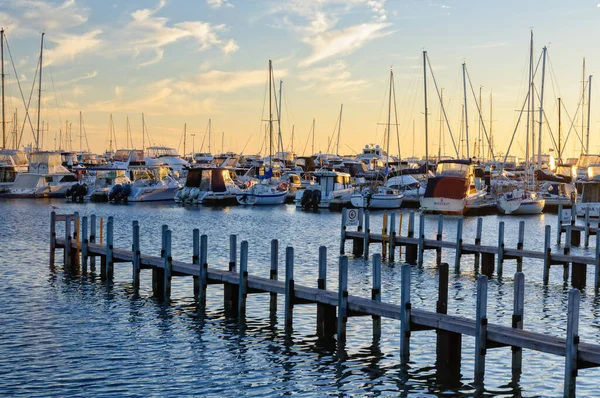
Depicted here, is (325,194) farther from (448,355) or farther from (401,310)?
(448,355)

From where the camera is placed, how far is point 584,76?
→ 92.4 metres

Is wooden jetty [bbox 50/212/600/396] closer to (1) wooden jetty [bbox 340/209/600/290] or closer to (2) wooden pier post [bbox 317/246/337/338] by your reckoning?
(2) wooden pier post [bbox 317/246/337/338]

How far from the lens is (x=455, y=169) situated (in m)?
65.4

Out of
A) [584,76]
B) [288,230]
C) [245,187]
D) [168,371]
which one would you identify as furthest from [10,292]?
[584,76]

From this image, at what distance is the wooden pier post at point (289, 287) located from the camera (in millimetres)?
20078

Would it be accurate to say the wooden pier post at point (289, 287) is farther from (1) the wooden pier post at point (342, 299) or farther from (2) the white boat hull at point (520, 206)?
(2) the white boat hull at point (520, 206)

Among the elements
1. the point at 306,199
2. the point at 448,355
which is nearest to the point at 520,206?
the point at 306,199

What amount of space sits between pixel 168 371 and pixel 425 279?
1498cm

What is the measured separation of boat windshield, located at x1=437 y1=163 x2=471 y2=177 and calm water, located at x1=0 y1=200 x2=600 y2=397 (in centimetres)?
3121

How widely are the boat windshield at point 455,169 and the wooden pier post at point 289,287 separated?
4633 centimetres

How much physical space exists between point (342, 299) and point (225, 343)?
3.07 meters

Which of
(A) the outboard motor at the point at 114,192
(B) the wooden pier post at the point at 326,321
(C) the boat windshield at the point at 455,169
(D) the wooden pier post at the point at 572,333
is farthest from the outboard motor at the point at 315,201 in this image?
(D) the wooden pier post at the point at 572,333

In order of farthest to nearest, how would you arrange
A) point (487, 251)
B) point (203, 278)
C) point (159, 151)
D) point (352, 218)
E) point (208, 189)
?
point (159, 151) < point (208, 189) < point (352, 218) < point (487, 251) < point (203, 278)

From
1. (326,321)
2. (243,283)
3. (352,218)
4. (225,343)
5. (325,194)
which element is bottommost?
(225,343)
